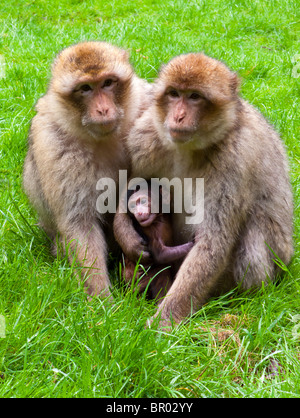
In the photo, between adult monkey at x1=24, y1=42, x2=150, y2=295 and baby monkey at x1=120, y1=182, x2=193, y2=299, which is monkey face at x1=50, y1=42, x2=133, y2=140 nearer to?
adult monkey at x1=24, y1=42, x2=150, y2=295

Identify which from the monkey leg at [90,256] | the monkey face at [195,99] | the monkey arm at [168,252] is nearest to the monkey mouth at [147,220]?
the monkey arm at [168,252]

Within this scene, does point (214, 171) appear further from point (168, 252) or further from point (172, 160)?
point (168, 252)

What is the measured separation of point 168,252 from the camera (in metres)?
3.70

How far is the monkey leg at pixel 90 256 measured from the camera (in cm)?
362

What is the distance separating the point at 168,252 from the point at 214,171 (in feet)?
1.92

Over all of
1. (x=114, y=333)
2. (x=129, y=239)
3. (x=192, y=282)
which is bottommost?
(x=114, y=333)

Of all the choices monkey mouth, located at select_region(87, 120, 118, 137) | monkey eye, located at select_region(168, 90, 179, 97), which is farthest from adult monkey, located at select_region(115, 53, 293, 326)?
monkey mouth, located at select_region(87, 120, 118, 137)

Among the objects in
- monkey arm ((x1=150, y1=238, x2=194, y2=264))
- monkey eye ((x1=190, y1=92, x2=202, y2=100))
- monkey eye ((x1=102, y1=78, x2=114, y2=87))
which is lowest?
monkey arm ((x1=150, y1=238, x2=194, y2=264))

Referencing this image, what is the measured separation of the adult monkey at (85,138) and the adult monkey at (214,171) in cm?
15

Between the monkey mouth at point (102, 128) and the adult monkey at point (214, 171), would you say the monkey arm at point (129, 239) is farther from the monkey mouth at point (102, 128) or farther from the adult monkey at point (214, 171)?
the monkey mouth at point (102, 128)

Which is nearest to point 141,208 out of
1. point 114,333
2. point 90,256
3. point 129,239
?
point 129,239

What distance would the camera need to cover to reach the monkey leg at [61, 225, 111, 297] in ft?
11.9
